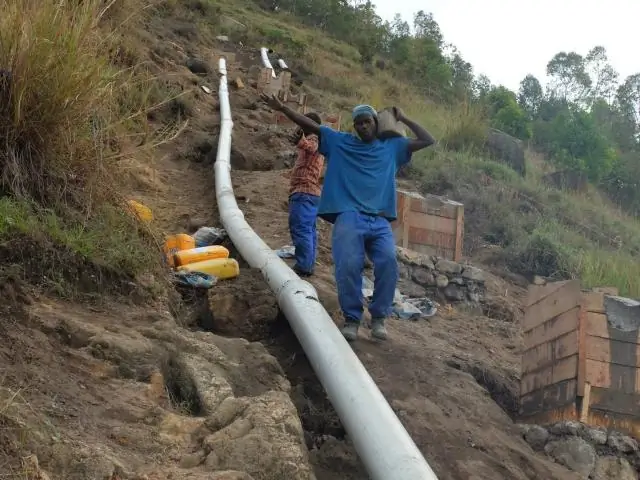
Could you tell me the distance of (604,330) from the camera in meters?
4.09

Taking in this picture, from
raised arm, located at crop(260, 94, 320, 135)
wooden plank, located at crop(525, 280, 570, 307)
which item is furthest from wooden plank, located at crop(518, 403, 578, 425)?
raised arm, located at crop(260, 94, 320, 135)

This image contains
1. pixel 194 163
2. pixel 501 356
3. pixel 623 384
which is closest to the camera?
pixel 623 384

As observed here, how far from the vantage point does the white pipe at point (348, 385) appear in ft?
7.95

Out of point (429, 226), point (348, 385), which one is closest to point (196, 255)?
point (348, 385)

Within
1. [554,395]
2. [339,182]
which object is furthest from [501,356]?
[339,182]

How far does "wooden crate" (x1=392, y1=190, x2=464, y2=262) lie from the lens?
7.42 m

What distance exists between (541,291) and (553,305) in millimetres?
229

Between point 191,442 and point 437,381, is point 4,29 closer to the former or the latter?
point 191,442

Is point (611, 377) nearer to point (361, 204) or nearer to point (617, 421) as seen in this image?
point (617, 421)

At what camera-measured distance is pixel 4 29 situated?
321 cm

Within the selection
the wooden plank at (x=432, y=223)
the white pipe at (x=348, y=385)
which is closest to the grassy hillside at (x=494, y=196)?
the wooden plank at (x=432, y=223)

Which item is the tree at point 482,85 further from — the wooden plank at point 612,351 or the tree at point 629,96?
the wooden plank at point 612,351

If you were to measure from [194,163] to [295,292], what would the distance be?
497 cm

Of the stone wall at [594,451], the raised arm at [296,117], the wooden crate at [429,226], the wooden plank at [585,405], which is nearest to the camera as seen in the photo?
the stone wall at [594,451]
